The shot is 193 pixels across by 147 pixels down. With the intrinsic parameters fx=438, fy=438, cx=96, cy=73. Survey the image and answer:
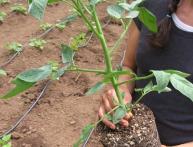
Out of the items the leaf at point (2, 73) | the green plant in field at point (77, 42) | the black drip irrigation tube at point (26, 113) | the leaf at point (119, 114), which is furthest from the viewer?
the green plant in field at point (77, 42)

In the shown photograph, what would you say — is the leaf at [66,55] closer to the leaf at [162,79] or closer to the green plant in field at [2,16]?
the leaf at [162,79]

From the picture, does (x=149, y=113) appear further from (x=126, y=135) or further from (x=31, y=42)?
(x=31, y=42)

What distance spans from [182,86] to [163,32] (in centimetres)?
71

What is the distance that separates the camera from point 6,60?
3480 mm

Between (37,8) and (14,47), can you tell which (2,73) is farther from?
(37,8)

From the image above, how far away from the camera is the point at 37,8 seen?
2.68 ft

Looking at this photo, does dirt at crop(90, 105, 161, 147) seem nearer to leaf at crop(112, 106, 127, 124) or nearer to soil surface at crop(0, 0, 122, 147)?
leaf at crop(112, 106, 127, 124)

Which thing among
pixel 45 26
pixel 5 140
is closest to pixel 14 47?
pixel 45 26

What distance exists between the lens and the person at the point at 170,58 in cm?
159

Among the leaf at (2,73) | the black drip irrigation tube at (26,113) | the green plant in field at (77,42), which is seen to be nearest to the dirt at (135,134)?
the black drip irrigation tube at (26,113)

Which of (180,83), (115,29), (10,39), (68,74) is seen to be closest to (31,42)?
(10,39)

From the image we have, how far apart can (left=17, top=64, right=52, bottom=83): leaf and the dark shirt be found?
77cm

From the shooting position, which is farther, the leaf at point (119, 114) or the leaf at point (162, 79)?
the leaf at point (119, 114)

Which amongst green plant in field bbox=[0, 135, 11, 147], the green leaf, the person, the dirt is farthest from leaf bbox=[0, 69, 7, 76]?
the green leaf
